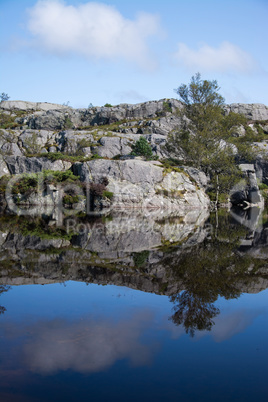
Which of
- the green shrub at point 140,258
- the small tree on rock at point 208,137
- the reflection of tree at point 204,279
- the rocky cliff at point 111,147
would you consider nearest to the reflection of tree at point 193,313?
the reflection of tree at point 204,279

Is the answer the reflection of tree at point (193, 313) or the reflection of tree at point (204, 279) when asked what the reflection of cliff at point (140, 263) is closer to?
the reflection of tree at point (204, 279)

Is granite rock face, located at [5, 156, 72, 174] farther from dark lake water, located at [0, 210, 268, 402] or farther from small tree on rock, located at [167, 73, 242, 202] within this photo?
dark lake water, located at [0, 210, 268, 402]

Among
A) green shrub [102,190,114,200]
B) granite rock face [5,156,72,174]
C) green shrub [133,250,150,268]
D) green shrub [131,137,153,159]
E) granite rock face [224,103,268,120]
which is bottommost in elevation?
green shrub [133,250,150,268]

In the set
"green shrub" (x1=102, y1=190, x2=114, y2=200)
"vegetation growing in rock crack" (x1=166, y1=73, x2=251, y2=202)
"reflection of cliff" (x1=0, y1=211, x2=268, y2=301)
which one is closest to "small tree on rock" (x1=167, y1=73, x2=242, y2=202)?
"vegetation growing in rock crack" (x1=166, y1=73, x2=251, y2=202)

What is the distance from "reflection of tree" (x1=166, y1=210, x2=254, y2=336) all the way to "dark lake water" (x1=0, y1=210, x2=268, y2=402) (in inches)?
1.1

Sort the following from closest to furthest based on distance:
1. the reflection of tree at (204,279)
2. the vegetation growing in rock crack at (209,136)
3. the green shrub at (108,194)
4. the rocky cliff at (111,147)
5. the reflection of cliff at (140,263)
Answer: the reflection of tree at (204,279) < the reflection of cliff at (140,263) < the green shrub at (108,194) < the rocky cliff at (111,147) < the vegetation growing in rock crack at (209,136)

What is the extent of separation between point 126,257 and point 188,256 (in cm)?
211

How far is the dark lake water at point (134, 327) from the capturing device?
3.54 metres

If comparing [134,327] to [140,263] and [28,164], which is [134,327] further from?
[28,164]

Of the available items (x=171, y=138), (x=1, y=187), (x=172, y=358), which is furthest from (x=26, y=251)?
(x=171, y=138)

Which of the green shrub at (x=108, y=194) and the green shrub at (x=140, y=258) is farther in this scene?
the green shrub at (x=108, y=194)

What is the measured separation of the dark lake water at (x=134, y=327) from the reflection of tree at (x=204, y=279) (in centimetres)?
3

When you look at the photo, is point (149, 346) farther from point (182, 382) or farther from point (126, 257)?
point (126, 257)

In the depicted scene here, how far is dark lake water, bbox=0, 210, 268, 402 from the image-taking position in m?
3.54
